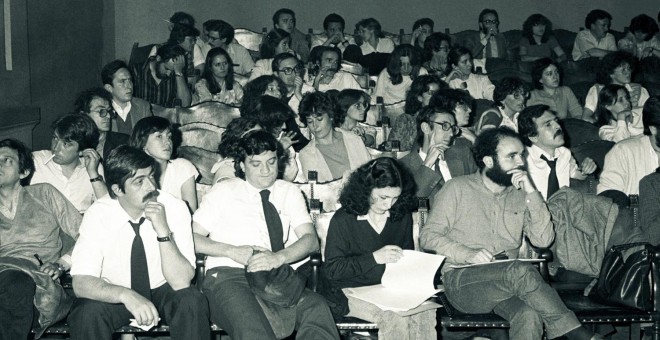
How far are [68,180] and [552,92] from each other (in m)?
3.84

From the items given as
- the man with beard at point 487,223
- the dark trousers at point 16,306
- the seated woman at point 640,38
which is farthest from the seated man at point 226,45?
the dark trousers at point 16,306

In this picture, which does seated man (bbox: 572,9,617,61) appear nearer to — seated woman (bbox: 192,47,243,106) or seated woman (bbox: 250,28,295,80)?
seated woman (bbox: 250,28,295,80)

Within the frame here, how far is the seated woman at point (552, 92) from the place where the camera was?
19.6 ft

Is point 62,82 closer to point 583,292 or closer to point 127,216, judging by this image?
point 127,216

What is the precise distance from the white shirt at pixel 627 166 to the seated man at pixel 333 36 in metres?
4.31

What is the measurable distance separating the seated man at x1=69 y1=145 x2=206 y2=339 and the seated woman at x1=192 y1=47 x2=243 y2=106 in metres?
3.21

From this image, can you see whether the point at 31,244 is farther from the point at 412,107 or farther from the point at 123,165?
the point at 412,107

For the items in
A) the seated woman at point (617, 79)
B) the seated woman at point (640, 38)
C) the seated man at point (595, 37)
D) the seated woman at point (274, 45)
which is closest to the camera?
the seated woman at point (617, 79)

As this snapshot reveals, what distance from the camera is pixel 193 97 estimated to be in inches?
248

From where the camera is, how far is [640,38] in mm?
8289

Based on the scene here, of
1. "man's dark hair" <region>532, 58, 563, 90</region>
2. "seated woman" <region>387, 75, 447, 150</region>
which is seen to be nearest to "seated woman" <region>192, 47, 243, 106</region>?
"seated woman" <region>387, 75, 447, 150</region>

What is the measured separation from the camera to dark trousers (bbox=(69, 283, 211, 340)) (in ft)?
9.15

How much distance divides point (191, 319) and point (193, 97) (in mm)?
3660

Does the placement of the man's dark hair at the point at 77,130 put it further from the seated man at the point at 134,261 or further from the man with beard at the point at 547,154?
the man with beard at the point at 547,154
